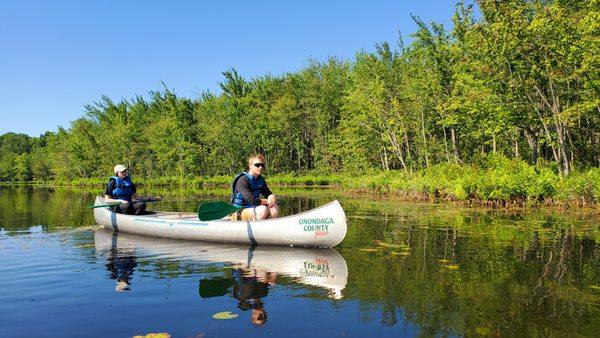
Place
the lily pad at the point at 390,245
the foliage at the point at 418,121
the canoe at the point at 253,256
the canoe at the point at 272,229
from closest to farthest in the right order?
the canoe at the point at 253,256 → the canoe at the point at 272,229 → the lily pad at the point at 390,245 → the foliage at the point at 418,121

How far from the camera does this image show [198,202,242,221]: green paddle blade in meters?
10.7

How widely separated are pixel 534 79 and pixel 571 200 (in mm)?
7050

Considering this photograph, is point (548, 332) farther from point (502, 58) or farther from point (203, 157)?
point (203, 157)

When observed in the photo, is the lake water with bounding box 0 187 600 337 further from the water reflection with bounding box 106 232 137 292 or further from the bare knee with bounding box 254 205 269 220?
the bare knee with bounding box 254 205 269 220

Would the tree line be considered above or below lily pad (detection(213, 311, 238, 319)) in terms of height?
above

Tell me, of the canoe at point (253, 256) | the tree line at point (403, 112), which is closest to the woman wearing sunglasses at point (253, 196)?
the canoe at point (253, 256)

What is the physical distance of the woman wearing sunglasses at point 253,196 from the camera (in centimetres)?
1045

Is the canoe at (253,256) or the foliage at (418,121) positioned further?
the foliage at (418,121)

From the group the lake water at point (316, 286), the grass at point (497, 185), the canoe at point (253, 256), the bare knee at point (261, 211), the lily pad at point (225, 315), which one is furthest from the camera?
the grass at point (497, 185)

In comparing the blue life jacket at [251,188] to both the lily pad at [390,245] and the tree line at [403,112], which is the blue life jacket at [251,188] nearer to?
the lily pad at [390,245]

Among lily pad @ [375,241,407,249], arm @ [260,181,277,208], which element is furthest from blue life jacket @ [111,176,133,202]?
lily pad @ [375,241,407,249]

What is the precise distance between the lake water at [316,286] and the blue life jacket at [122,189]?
185 cm

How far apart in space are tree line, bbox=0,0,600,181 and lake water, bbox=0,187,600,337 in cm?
1097

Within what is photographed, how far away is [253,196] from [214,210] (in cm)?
103
